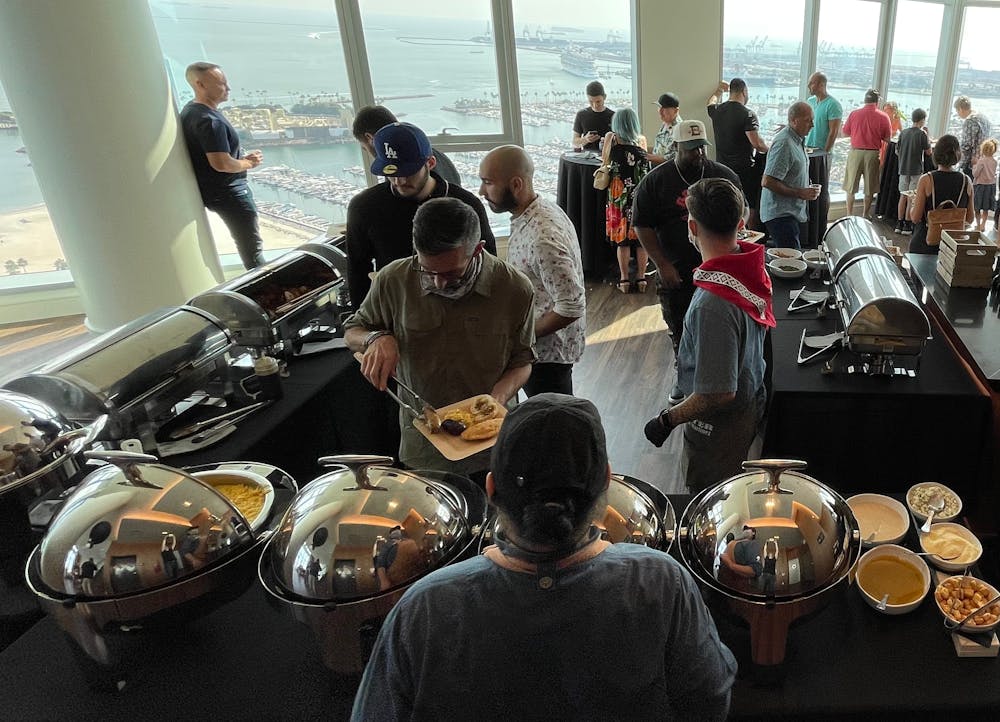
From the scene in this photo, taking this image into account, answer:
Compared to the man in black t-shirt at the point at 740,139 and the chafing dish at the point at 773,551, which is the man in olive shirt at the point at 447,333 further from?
the man in black t-shirt at the point at 740,139

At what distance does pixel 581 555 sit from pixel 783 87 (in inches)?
262

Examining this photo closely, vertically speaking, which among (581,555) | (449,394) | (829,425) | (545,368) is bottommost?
(829,425)

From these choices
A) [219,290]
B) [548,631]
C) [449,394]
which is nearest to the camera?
[548,631]

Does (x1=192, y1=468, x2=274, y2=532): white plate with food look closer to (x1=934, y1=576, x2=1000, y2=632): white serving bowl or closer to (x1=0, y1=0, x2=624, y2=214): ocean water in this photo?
(x1=934, y1=576, x2=1000, y2=632): white serving bowl

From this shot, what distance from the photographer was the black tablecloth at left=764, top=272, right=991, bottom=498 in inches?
72.5

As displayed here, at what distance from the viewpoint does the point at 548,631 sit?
622 mm

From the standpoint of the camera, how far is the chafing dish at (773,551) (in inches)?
35.2

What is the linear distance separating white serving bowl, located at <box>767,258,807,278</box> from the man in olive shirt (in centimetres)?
167

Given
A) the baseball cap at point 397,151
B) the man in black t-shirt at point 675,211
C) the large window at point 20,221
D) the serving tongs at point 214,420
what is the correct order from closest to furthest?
the serving tongs at point 214,420 → the baseball cap at point 397,151 → the man in black t-shirt at point 675,211 → the large window at point 20,221

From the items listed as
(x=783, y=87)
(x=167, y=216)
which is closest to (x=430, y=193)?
(x=167, y=216)

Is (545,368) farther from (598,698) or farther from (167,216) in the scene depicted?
(167,216)

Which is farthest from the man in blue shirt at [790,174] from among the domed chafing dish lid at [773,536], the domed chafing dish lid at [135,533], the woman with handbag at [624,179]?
the domed chafing dish lid at [135,533]

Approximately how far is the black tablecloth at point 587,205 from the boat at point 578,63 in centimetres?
87

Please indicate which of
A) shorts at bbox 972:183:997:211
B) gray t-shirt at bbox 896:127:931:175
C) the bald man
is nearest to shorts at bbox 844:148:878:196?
gray t-shirt at bbox 896:127:931:175
